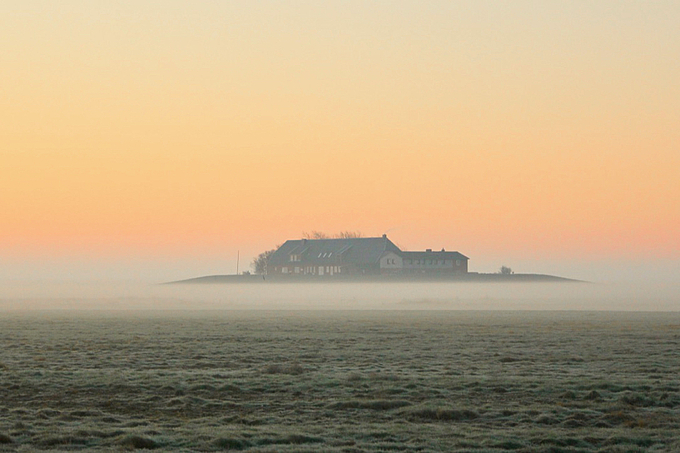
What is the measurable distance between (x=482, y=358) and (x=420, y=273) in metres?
118

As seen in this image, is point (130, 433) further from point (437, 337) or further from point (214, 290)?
point (214, 290)

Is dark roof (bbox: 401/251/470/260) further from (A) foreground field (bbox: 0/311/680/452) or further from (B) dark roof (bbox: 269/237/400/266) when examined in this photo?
(A) foreground field (bbox: 0/311/680/452)

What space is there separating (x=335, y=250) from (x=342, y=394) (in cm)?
12925

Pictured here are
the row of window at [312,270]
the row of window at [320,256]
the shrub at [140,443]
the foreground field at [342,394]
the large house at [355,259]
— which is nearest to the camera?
the shrub at [140,443]

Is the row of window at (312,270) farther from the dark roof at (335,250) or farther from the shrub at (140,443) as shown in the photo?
the shrub at (140,443)

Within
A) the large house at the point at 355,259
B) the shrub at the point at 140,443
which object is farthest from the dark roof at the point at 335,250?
the shrub at the point at 140,443

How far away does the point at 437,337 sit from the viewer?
46.2 metres

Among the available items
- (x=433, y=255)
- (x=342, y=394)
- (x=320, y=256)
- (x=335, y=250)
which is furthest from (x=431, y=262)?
(x=342, y=394)

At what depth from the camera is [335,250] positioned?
504ft

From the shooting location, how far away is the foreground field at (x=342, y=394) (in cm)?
1769

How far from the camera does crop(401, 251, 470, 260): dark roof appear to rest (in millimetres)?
153000

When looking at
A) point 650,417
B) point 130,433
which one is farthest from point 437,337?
point 130,433

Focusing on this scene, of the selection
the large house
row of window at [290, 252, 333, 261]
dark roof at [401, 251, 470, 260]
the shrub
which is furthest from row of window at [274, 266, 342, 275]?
the shrub

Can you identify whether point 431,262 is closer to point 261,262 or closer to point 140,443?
point 261,262
